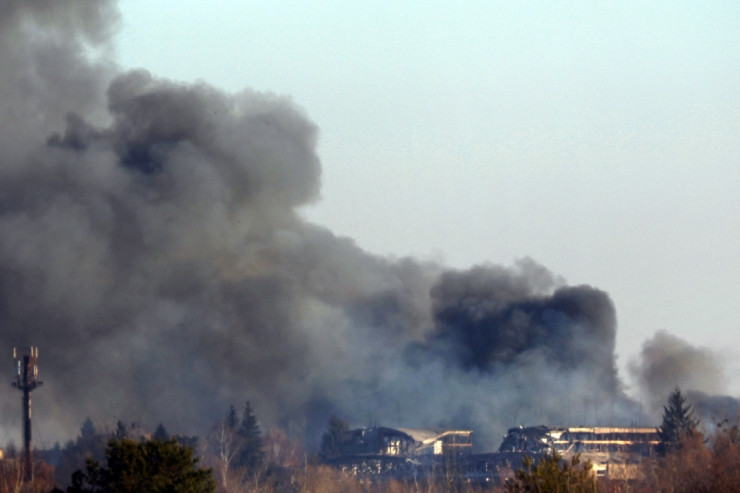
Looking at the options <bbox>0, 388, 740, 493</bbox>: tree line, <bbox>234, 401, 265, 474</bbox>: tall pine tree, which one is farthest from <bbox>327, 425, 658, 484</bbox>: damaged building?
<bbox>234, 401, 265, 474</bbox>: tall pine tree

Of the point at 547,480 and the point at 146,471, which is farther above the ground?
the point at 146,471

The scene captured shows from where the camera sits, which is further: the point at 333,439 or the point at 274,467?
the point at 333,439

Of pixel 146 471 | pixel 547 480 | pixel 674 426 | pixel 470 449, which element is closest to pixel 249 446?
pixel 470 449

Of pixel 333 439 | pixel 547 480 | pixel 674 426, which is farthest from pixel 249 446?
pixel 547 480

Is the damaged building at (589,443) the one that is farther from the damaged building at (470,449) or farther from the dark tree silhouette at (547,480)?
the dark tree silhouette at (547,480)

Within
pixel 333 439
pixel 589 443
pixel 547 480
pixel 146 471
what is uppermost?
pixel 333 439

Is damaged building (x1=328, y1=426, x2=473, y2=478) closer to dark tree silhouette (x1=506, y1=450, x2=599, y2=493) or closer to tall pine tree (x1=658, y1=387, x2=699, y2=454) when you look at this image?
tall pine tree (x1=658, y1=387, x2=699, y2=454)

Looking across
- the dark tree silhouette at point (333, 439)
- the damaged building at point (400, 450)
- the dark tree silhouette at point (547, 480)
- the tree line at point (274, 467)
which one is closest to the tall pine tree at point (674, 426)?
the tree line at point (274, 467)

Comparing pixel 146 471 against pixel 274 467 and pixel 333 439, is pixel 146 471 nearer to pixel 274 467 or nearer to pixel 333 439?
pixel 274 467

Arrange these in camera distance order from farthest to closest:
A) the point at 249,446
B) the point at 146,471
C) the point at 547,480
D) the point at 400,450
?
1. the point at 400,450
2. the point at 249,446
3. the point at 146,471
4. the point at 547,480

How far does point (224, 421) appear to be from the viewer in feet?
321

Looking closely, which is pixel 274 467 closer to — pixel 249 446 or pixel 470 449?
pixel 249 446

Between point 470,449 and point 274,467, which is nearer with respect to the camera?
point 274,467

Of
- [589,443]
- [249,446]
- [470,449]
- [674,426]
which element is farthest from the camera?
[470,449]
